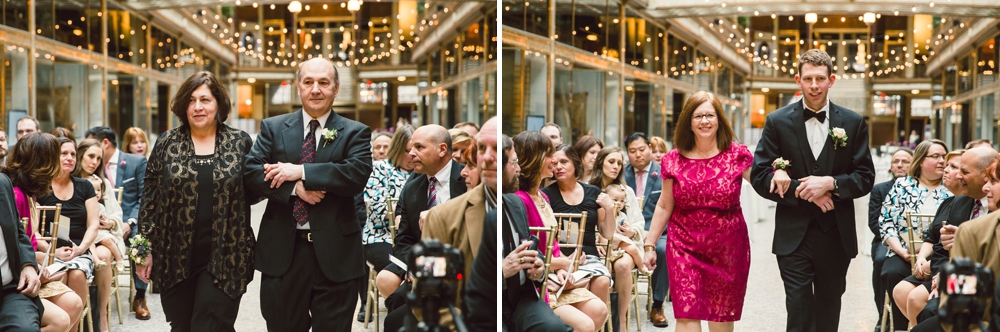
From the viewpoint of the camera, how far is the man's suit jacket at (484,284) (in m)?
1.66

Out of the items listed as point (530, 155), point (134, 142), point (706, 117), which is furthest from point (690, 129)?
point (134, 142)

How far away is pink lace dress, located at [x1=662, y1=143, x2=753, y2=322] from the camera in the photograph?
2.77m

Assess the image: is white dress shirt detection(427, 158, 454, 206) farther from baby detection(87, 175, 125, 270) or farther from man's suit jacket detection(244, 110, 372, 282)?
baby detection(87, 175, 125, 270)

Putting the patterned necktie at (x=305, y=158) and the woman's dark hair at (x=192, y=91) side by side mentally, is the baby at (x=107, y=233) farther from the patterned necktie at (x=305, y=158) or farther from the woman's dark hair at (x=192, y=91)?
the patterned necktie at (x=305, y=158)

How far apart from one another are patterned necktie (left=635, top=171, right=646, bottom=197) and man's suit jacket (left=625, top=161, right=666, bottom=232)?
0.04ft

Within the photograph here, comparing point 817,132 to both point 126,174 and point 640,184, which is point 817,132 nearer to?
point 640,184

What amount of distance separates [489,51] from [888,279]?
3.22m

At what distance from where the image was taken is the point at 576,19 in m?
2.04

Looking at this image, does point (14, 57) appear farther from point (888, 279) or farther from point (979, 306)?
point (979, 306)

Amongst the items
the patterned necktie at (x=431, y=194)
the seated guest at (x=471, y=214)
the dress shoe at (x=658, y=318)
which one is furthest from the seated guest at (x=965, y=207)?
the dress shoe at (x=658, y=318)

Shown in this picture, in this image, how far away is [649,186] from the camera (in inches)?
191

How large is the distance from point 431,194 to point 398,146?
25.9 inches

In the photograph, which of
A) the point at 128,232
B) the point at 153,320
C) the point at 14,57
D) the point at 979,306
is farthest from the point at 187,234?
the point at 14,57

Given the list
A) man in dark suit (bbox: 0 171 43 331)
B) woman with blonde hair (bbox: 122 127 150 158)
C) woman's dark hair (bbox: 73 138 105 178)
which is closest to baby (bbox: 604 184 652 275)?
man in dark suit (bbox: 0 171 43 331)
